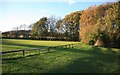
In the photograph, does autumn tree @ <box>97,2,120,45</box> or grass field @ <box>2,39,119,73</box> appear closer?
grass field @ <box>2,39,119,73</box>

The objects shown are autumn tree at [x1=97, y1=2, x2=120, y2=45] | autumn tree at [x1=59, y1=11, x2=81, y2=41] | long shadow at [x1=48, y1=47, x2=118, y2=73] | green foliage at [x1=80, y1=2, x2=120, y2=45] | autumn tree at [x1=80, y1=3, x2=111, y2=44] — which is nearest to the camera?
long shadow at [x1=48, y1=47, x2=118, y2=73]

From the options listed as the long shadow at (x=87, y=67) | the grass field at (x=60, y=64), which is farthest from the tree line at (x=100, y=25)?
the long shadow at (x=87, y=67)

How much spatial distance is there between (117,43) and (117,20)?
470 centimetres

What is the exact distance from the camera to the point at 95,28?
41.8 m

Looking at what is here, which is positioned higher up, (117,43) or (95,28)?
(95,28)

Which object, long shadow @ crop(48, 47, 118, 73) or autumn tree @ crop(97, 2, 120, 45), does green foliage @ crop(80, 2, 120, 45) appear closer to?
autumn tree @ crop(97, 2, 120, 45)

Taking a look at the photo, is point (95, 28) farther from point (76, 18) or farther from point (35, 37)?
point (35, 37)

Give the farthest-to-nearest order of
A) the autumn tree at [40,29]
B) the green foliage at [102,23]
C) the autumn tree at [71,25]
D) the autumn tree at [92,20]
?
the autumn tree at [40,29] < the autumn tree at [71,25] < the autumn tree at [92,20] < the green foliage at [102,23]

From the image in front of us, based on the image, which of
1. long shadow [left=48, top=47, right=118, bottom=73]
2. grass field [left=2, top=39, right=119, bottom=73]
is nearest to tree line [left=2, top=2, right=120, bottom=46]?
grass field [left=2, top=39, right=119, bottom=73]

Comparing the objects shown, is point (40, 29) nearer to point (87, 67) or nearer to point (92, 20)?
point (92, 20)

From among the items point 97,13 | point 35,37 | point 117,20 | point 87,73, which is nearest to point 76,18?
point 35,37

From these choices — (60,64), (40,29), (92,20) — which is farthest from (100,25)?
(40,29)

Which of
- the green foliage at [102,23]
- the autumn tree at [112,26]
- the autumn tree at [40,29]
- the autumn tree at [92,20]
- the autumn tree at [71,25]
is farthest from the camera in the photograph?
the autumn tree at [40,29]

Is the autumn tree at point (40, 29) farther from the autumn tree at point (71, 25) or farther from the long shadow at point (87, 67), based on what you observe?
the long shadow at point (87, 67)
